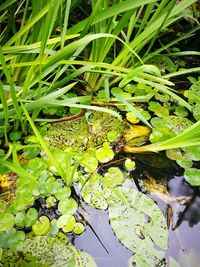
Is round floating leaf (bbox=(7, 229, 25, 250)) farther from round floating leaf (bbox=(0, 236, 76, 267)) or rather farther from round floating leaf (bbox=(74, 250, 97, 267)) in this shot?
round floating leaf (bbox=(74, 250, 97, 267))


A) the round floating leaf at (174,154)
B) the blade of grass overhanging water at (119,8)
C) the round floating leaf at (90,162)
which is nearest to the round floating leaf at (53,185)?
the round floating leaf at (90,162)

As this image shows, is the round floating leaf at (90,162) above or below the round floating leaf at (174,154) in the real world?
below

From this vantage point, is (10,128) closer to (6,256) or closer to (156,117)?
(6,256)

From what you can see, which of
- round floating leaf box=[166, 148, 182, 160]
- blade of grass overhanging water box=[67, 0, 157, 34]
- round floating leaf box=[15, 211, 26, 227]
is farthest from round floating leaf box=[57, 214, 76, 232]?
blade of grass overhanging water box=[67, 0, 157, 34]

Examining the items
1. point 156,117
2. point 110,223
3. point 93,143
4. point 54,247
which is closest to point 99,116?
point 93,143

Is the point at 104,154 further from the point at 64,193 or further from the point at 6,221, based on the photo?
the point at 6,221

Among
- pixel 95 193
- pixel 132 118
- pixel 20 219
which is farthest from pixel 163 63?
pixel 20 219

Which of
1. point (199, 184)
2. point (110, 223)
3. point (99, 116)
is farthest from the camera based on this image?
point (99, 116)

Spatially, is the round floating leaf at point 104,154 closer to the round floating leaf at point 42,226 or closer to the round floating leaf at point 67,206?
the round floating leaf at point 67,206
